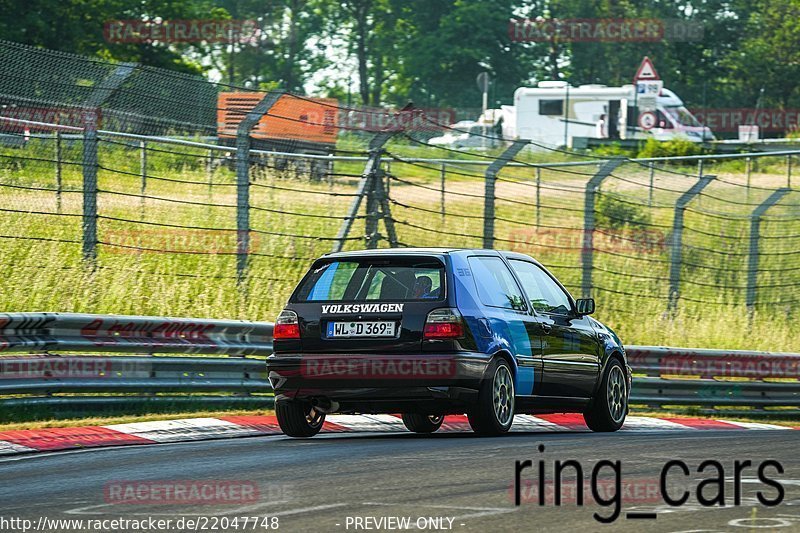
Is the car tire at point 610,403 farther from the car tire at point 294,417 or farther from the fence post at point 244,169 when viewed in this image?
the fence post at point 244,169

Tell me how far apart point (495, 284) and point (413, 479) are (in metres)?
3.39

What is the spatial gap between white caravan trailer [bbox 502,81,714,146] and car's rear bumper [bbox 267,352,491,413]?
42.3 m

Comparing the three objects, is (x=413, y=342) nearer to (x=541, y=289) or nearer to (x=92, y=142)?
(x=541, y=289)

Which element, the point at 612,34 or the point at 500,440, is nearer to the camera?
the point at 500,440

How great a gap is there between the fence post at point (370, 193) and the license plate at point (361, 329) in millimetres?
5610

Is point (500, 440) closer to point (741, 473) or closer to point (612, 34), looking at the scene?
point (741, 473)

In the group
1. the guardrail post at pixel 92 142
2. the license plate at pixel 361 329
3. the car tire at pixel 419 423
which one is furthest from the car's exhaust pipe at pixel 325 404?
the guardrail post at pixel 92 142

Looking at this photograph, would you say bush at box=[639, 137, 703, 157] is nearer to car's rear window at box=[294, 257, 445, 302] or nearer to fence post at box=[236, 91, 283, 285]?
fence post at box=[236, 91, 283, 285]

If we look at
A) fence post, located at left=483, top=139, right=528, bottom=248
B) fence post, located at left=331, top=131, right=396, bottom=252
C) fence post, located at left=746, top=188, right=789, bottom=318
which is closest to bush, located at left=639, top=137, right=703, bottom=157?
fence post, located at left=746, top=188, right=789, bottom=318

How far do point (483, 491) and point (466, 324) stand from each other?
292 cm

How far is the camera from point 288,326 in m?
11.4

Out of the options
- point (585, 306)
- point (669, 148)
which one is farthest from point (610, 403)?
point (669, 148)

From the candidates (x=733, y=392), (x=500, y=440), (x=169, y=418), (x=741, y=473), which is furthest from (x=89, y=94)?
(x=741, y=473)

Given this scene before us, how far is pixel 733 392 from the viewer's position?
1653 centimetres
